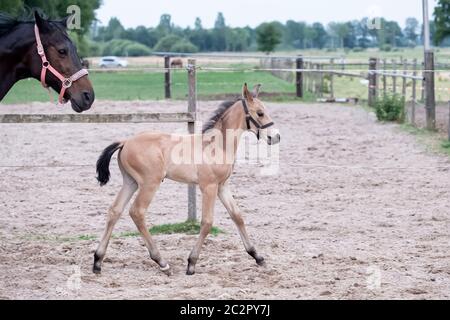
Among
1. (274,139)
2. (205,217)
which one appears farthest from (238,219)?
(274,139)

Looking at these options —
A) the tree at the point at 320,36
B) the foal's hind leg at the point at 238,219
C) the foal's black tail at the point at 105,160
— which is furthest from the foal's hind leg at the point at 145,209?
the tree at the point at 320,36

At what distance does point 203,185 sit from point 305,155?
6.79m

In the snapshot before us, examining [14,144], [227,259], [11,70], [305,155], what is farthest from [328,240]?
[14,144]

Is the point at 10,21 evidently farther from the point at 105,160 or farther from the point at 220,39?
the point at 220,39

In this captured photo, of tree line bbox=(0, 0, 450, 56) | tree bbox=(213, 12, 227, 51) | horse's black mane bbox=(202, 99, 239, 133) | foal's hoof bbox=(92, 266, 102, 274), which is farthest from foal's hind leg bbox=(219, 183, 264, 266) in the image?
tree bbox=(213, 12, 227, 51)

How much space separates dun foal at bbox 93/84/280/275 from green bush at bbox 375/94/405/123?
38.0 feet

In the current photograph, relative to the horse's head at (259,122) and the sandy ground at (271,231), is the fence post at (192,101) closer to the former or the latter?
the sandy ground at (271,231)

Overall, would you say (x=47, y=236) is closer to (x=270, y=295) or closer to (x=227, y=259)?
(x=227, y=259)

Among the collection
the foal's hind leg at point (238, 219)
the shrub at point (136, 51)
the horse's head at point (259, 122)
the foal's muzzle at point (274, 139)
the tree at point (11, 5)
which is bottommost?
the foal's hind leg at point (238, 219)

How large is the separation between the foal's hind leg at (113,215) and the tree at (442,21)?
33998 millimetres

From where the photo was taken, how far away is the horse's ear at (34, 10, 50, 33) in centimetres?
564

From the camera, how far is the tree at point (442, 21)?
1496 inches

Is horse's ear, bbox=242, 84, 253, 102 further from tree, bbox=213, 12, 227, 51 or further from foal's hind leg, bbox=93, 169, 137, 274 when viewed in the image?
tree, bbox=213, 12, 227, 51

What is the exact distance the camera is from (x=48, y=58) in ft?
18.8
